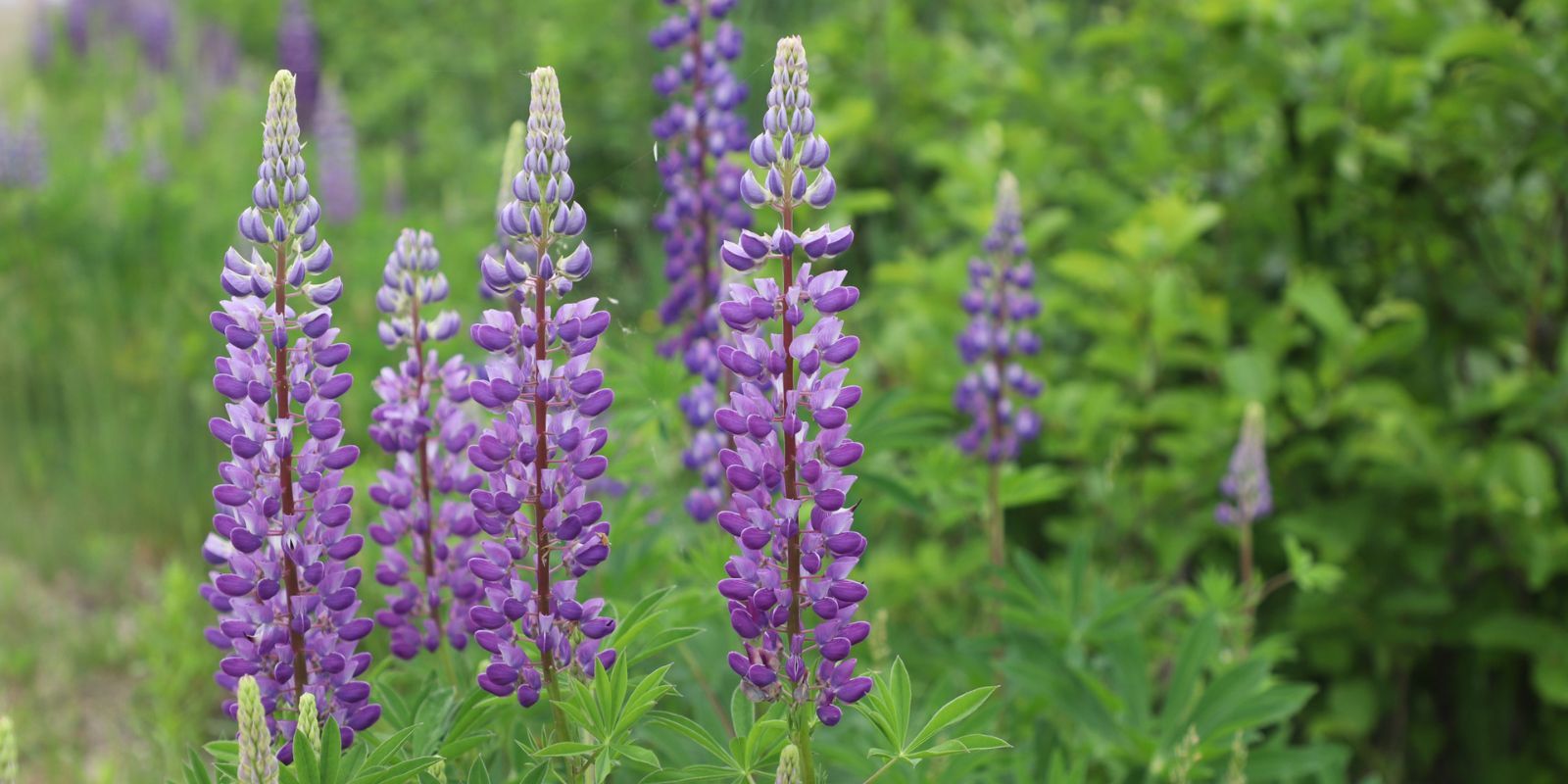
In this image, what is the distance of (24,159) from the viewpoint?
5.35 m

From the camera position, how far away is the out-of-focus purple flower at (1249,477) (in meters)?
2.71

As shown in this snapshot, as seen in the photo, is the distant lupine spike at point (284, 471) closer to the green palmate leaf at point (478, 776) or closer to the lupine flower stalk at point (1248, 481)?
the green palmate leaf at point (478, 776)

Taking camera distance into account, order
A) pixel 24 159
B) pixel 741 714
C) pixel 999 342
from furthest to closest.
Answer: pixel 24 159 → pixel 999 342 → pixel 741 714

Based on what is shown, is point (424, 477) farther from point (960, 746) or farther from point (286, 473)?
point (960, 746)

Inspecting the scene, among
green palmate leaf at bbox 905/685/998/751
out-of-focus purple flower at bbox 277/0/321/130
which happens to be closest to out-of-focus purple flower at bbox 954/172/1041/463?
green palmate leaf at bbox 905/685/998/751

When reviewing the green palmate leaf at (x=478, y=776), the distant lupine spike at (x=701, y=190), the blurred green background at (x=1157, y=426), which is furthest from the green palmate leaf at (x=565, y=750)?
the distant lupine spike at (x=701, y=190)

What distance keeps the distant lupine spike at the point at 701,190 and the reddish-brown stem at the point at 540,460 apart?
99cm

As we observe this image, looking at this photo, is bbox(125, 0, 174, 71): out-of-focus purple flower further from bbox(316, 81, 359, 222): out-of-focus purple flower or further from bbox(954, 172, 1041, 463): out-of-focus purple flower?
bbox(954, 172, 1041, 463): out-of-focus purple flower

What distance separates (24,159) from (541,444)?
4.82 metres

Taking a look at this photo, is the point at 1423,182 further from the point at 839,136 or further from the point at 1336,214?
the point at 839,136

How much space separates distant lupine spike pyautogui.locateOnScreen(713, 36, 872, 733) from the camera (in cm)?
142

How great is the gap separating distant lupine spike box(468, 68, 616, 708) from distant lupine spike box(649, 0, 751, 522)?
97 cm

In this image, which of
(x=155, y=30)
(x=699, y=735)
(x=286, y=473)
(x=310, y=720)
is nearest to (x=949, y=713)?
(x=699, y=735)

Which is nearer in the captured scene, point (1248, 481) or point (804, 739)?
point (804, 739)
